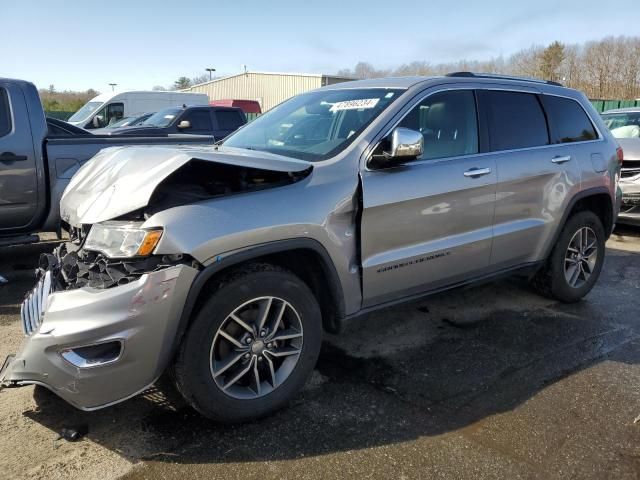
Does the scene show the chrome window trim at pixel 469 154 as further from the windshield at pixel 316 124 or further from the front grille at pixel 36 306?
the front grille at pixel 36 306

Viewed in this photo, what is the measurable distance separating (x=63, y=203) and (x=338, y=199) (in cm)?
171

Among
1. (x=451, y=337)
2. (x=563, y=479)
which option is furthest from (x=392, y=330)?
(x=563, y=479)

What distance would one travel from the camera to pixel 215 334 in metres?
2.72

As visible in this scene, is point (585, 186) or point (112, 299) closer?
point (112, 299)

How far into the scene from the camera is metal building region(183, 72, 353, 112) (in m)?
42.4

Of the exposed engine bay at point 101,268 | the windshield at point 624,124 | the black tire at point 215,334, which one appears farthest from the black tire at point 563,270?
the windshield at point 624,124

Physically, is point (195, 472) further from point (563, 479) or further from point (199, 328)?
point (563, 479)

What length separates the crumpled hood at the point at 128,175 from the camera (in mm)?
2682

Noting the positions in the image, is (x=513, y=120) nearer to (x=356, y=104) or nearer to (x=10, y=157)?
(x=356, y=104)

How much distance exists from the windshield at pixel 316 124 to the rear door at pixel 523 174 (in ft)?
3.17

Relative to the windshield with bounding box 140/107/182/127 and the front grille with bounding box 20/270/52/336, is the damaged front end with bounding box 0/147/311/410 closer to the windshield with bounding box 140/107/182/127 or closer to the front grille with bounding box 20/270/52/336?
the front grille with bounding box 20/270/52/336

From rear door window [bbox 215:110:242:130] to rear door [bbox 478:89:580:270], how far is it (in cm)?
892

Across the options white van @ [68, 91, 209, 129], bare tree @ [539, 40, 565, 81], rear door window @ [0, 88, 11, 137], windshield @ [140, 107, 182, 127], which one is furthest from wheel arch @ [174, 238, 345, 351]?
bare tree @ [539, 40, 565, 81]

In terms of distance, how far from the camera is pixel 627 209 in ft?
25.6
